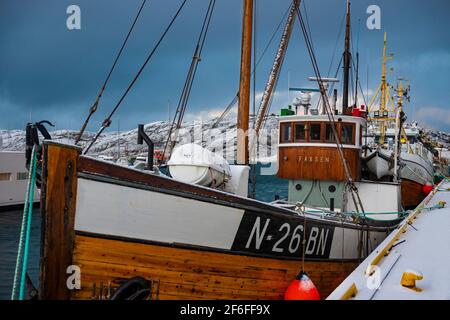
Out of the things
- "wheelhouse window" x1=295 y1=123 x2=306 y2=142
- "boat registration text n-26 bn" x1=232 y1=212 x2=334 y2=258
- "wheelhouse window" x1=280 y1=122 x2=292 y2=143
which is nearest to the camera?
"boat registration text n-26 bn" x1=232 y1=212 x2=334 y2=258

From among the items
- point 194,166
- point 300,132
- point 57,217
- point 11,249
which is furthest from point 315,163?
point 11,249

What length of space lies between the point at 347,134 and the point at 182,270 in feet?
26.1

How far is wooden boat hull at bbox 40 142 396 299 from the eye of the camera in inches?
176

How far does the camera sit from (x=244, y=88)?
867 cm

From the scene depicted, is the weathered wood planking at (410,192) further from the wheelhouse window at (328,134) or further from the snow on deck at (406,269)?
the snow on deck at (406,269)

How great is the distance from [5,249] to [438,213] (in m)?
16.1

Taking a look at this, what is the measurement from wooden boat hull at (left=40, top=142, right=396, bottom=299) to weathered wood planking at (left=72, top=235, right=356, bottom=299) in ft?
0.04

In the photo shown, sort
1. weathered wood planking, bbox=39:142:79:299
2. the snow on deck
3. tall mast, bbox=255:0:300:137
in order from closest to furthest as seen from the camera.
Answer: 1. weathered wood planking, bbox=39:142:79:299
2. the snow on deck
3. tall mast, bbox=255:0:300:137

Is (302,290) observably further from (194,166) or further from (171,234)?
(194,166)

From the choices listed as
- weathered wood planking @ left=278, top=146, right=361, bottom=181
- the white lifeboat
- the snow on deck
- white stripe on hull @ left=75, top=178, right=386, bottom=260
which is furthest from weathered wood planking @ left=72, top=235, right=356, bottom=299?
weathered wood planking @ left=278, top=146, right=361, bottom=181

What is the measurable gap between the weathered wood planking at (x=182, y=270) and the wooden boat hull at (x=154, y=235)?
0.01 meters

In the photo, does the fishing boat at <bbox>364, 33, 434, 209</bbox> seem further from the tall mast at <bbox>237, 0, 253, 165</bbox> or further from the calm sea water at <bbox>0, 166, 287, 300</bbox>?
the tall mast at <bbox>237, 0, 253, 165</bbox>
